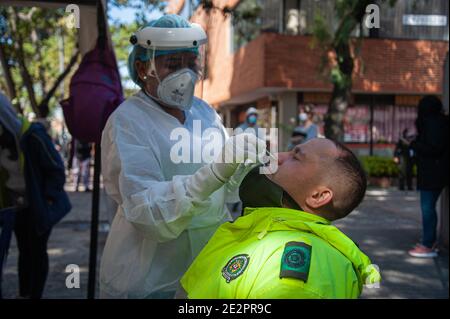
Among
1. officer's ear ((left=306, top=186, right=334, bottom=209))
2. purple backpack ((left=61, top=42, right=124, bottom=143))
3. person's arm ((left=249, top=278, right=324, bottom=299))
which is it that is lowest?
person's arm ((left=249, top=278, right=324, bottom=299))

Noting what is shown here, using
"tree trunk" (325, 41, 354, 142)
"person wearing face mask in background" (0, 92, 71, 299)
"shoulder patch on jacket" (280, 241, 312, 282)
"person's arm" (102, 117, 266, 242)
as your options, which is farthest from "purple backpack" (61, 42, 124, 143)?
"tree trunk" (325, 41, 354, 142)

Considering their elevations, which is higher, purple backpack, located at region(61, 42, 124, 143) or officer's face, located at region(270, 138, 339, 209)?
purple backpack, located at region(61, 42, 124, 143)

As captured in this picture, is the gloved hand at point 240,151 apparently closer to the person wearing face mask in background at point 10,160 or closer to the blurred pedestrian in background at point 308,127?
the person wearing face mask in background at point 10,160

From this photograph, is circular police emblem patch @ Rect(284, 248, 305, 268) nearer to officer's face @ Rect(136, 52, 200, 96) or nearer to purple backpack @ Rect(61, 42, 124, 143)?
officer's face @ Rect(136, 52, 200, 96)

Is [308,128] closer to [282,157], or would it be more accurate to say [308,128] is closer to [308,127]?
[308,127]

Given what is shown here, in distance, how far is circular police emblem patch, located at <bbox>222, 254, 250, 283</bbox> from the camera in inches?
61.4

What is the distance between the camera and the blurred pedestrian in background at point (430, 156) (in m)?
6.63

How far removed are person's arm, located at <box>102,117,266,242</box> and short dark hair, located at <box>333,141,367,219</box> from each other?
327mm

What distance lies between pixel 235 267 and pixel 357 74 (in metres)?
17.3

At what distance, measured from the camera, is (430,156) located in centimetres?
670

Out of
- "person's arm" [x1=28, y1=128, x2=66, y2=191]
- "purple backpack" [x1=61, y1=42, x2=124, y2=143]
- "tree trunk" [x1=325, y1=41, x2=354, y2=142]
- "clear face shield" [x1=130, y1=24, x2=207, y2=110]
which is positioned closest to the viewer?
"clear face shield" [x1=130, y1=24, x2=207, y2=110]

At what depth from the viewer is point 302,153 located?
1796 millimetres

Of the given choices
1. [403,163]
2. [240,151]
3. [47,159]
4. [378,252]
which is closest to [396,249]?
[378,252]

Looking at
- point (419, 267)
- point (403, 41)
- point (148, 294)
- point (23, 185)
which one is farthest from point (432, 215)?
point (403, 41)
